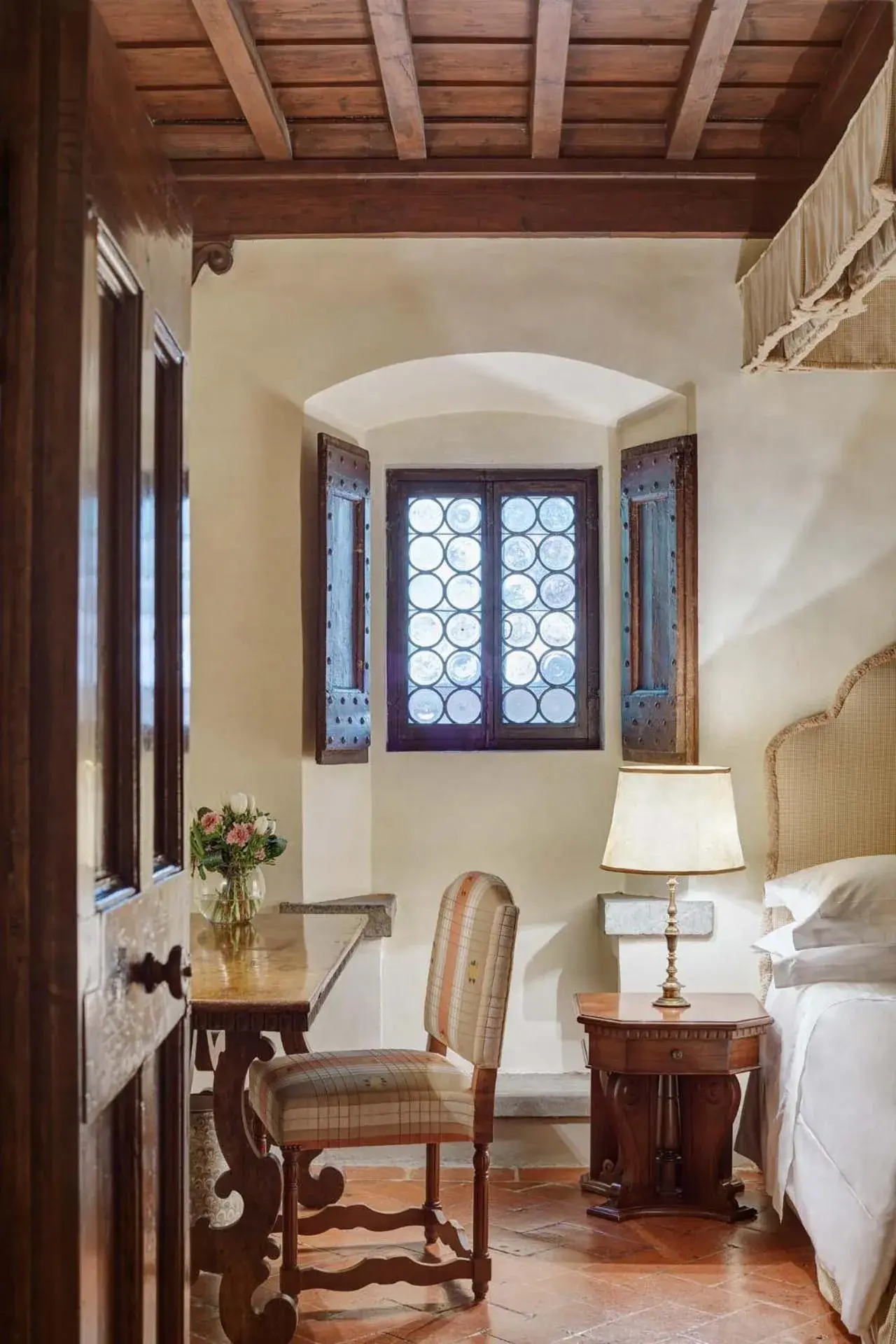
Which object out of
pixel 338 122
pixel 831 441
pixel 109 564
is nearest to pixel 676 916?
pixel 831 441

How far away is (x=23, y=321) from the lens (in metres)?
1.33

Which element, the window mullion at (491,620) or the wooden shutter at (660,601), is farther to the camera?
the window mullion at (491,620)

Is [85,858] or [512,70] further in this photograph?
[512,70]

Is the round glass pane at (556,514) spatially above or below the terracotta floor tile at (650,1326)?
above

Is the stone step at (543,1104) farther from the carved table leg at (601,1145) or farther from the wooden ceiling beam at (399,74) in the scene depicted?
the wooden ceiling beam at (399,74)

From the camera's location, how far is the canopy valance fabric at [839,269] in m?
2.69

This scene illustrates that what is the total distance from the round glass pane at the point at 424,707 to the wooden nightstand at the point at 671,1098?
140 centimetres

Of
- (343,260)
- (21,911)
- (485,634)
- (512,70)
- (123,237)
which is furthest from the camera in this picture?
(485,634)

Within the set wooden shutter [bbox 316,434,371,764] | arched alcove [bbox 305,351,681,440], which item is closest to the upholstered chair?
wooden shutter [bbox 316,434,371,764]

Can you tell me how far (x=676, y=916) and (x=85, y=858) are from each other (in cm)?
324

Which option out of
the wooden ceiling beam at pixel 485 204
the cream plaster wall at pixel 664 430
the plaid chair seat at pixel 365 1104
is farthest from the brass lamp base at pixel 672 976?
the wooden ceiling beam at pixel 485 204

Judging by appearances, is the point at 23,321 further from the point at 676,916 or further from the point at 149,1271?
the point at 676,916

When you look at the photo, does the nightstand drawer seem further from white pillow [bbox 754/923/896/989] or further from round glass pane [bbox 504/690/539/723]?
round glass pane [bbox 504/690/539/723]

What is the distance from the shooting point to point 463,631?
5098 millimetres
